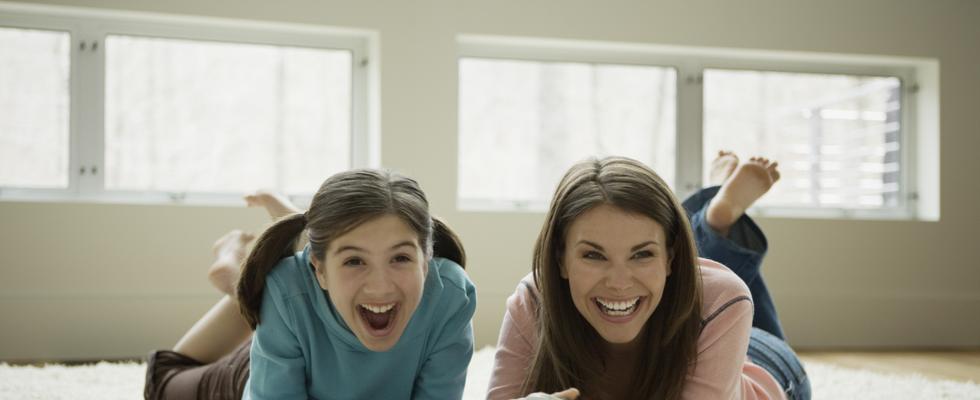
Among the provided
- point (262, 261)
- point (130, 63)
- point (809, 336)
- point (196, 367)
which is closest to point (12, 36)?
point (130, 63)

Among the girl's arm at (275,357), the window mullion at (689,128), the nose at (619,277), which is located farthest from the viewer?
the window mullion at (689,128)

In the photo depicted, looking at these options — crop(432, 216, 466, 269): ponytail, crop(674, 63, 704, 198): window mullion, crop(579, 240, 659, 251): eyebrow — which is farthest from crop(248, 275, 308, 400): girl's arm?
crop(674, 63, 704, 198): window mullion

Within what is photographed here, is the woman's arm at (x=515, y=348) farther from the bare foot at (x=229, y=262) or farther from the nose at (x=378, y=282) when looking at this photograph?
the bare foot at (x=229, y=262)

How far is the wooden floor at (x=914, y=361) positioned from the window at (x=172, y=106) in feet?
6.92

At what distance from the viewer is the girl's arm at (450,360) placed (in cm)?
162

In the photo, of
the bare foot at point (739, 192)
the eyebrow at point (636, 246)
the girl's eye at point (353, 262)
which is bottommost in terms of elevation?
the girl's eye at point (353, 262)

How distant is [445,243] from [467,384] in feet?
3.28

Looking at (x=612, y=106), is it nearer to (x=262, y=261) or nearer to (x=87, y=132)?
(x=87, y=132)

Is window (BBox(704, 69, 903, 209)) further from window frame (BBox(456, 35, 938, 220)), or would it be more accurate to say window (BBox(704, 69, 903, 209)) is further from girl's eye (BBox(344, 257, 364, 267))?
girl's eye (BBox(344, 257, 364, 267))

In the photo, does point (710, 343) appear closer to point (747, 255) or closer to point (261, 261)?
point (747, 255)

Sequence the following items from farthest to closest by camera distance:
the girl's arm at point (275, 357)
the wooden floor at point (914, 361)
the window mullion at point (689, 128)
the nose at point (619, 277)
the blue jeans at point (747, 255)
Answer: the window mullion at point (689, 128), the wooden floor at point (914, 361), the blue jeans at point (747, 255), the girl's arm at point (275, 357), the nose at point (619, 277)

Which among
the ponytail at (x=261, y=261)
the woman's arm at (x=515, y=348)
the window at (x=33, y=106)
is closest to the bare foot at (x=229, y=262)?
the ponytail at (x=261, y=261)

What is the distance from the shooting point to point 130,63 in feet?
11.6

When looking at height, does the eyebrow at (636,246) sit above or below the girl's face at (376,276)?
above
